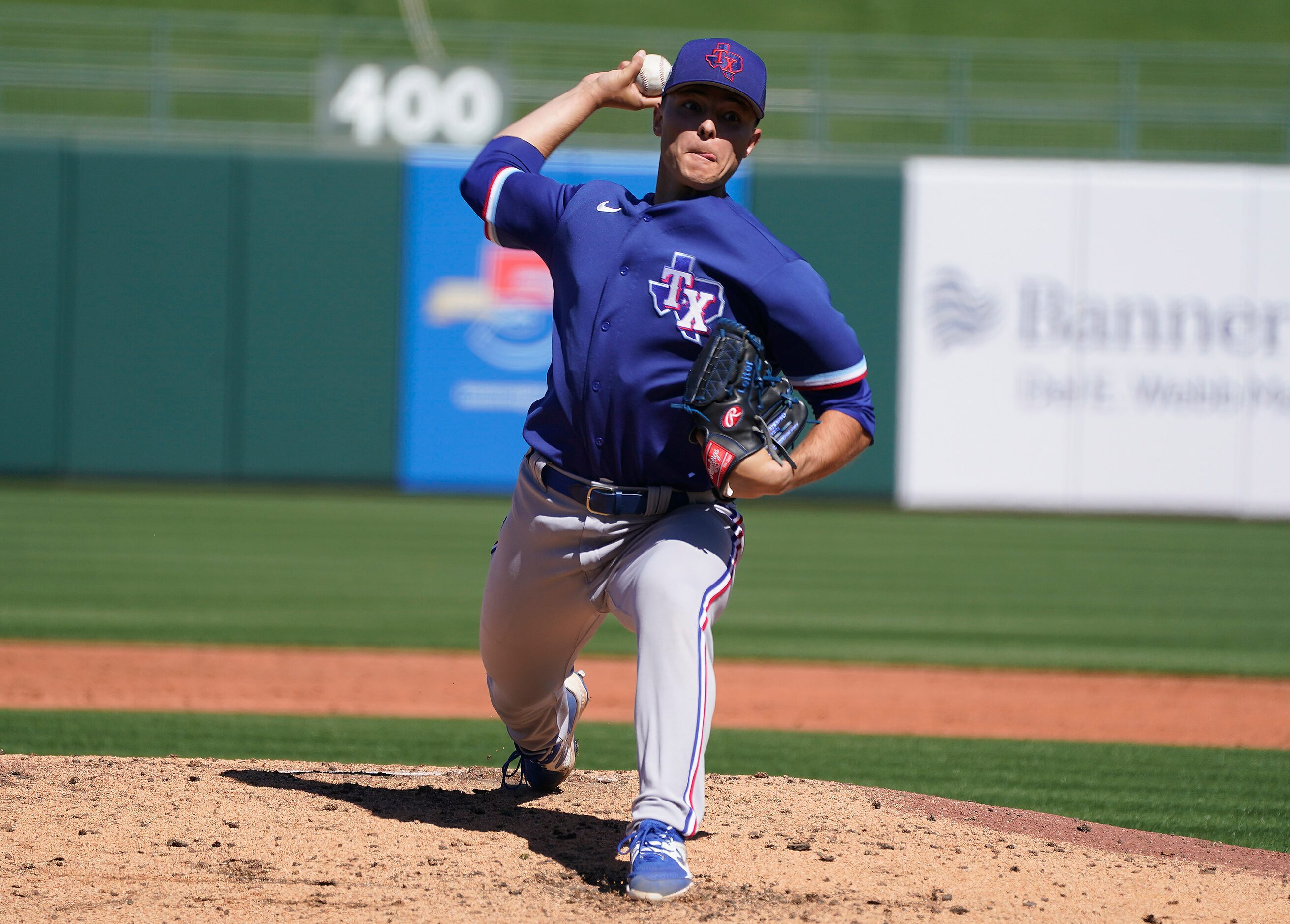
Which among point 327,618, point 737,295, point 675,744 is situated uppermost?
point 737,295

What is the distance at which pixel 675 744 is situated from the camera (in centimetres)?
299

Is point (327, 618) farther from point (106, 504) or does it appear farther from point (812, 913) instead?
point (106, 504)

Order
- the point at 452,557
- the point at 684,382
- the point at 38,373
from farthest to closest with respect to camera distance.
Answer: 1. the point at 38,373
2. the point at 452,557
3. the point at 684,382

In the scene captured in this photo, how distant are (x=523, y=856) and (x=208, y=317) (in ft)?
45.3

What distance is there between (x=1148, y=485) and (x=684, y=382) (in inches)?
557

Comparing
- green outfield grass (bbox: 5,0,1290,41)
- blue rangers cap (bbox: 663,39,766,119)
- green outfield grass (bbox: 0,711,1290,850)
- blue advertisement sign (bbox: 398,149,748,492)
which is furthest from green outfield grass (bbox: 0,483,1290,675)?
green outfield grass (bbox: 5,0,1290,41)

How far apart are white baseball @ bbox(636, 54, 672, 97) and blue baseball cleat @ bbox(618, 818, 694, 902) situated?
172 centimetres

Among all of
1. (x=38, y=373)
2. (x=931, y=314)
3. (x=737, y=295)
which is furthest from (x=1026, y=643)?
(x=38, y=373)

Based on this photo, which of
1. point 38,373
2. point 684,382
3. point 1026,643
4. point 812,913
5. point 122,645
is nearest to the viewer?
point 812,913

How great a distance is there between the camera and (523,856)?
10.7ft

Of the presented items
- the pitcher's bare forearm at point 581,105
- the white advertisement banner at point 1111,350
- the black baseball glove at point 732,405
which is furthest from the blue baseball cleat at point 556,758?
the white advertisement banner at point 1111,350

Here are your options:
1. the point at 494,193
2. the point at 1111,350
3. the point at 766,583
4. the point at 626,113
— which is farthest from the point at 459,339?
the point at 494,193

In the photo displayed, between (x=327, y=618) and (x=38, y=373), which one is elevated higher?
(x=38, y=373)

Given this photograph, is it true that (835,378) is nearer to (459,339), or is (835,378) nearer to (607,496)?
(607,496)
